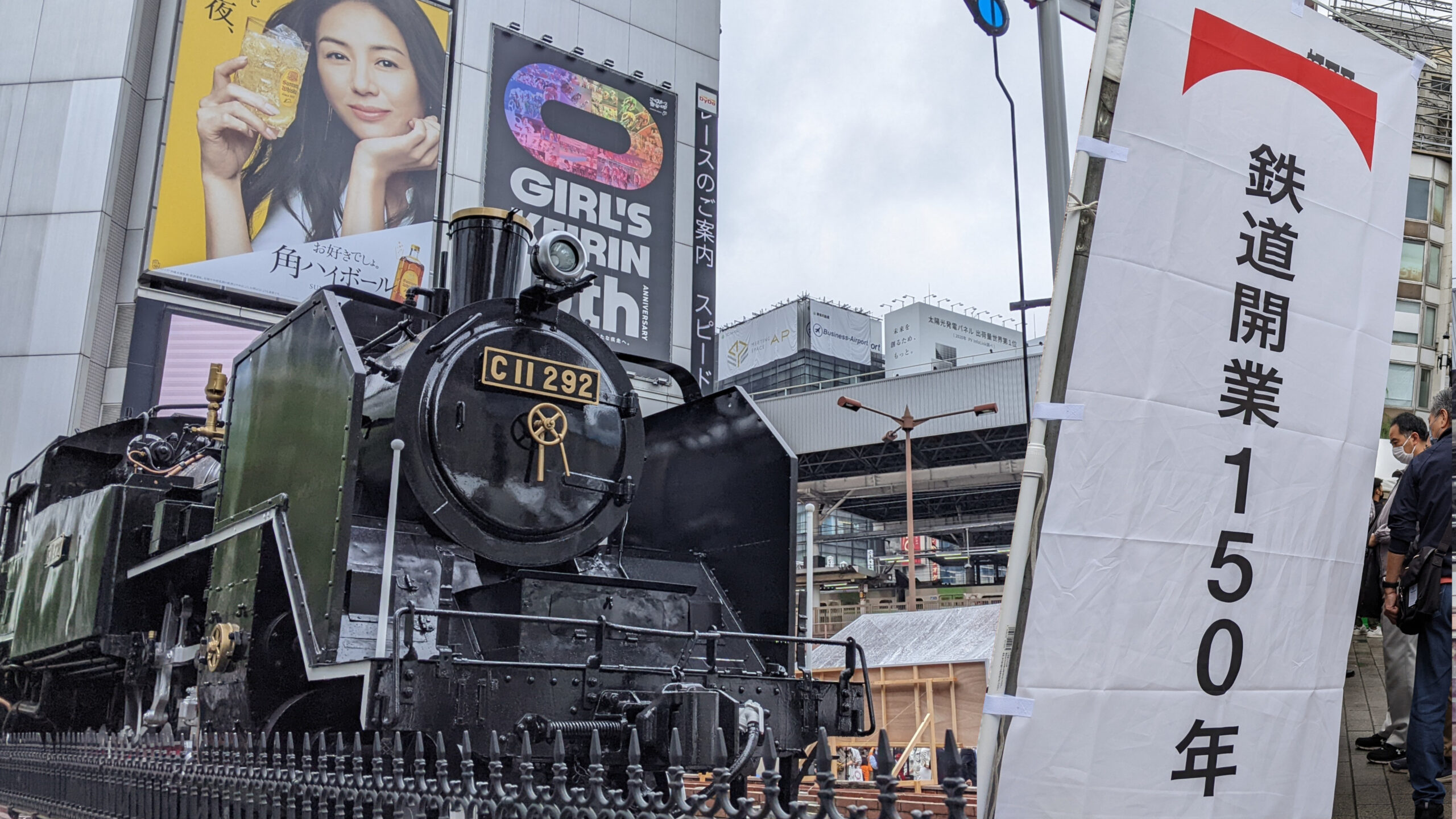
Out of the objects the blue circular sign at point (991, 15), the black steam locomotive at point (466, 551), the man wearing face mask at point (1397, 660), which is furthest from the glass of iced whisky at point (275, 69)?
the man wearing face mask at point (1397, 660)

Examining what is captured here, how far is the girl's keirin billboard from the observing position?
18.7 m

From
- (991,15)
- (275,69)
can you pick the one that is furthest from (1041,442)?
(275,69)

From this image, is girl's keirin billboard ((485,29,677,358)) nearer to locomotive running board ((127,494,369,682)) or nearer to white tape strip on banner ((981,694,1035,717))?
locomotive running board ((127,494,369,682))

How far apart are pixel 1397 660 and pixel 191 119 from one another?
646 inches

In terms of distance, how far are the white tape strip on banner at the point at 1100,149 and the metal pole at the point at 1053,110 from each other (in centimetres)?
101

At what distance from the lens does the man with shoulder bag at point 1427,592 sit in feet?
11.0

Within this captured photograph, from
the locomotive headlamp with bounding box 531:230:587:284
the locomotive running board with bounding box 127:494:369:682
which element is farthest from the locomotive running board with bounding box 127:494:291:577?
the locomotive headlamp with bounding box 531:230:587:284

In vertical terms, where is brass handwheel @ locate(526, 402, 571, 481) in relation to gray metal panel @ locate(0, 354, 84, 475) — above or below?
below

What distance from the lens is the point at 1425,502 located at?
3533 millimetres

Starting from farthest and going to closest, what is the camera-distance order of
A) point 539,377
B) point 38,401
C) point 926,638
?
point 38,401 < point 926,638 < point 539,377

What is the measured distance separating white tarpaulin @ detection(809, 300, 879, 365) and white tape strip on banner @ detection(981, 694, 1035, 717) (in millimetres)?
42661

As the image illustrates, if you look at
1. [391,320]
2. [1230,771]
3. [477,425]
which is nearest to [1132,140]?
[1230,771]

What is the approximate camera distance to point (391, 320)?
21.1 ft

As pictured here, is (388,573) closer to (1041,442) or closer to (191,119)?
(1041,442)
